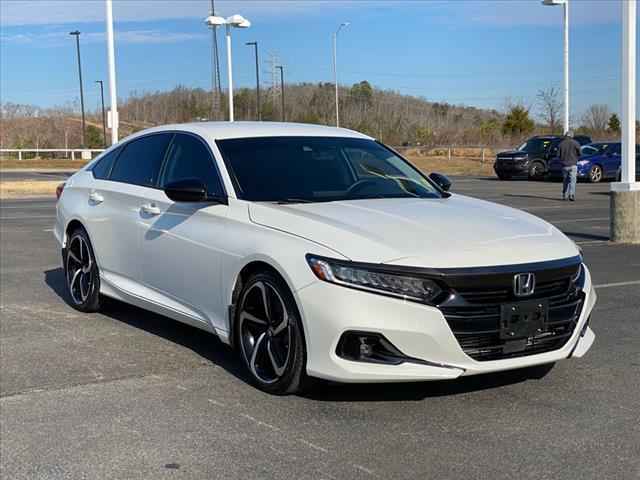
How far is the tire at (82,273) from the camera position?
7293mm

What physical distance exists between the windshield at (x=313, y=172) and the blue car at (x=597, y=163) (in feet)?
84.4

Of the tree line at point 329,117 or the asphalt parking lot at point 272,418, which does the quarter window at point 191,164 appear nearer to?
the asphalt parking lot at point 272,418

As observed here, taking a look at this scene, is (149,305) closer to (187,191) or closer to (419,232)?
(187,191)

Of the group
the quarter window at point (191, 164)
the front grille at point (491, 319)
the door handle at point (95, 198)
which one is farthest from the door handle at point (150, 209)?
the front grille at point (491, 319)

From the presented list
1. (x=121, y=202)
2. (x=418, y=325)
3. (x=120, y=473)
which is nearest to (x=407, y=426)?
(x=418, y=325)

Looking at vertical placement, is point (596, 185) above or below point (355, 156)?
below

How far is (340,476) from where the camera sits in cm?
377

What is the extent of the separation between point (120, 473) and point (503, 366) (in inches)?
80.5

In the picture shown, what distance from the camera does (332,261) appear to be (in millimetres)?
4570

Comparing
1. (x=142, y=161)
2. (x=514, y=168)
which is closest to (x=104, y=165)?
(x=142, y=161)

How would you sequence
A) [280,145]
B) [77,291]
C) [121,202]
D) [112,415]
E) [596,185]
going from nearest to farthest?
1. [112,415]
2. [280,145]
3. [121,202]
4. [77,291]
5. [596,185]

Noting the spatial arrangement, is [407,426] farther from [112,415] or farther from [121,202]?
[121,202]

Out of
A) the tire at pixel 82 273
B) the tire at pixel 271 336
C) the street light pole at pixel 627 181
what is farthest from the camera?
the street light pole at pixel 627 181

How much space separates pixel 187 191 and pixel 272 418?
1.69 m
